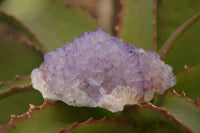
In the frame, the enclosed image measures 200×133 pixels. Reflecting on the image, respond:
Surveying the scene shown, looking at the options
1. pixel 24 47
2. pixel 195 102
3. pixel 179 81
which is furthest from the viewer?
pixel 24 47

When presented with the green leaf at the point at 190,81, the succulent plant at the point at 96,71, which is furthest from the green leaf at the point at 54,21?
the green leaf at the point at 190,81

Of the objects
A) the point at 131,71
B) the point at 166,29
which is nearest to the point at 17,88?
the point at 131,71

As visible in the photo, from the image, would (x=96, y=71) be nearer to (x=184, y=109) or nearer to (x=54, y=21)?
(x=184, y=109)

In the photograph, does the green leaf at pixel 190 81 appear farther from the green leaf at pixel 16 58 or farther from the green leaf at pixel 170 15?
the green leaf at pixel 16 58

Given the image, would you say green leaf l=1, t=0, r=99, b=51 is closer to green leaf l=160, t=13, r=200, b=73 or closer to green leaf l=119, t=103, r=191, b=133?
green leaf l=160, t=13, r=200, b=73

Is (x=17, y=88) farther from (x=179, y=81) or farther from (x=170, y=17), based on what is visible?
(x=170, y=17)

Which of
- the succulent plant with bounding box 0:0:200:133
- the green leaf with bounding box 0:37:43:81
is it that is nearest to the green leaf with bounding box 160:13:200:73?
the succulent plant with bounding box 0:0:200:133
